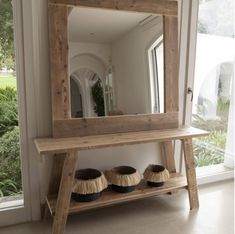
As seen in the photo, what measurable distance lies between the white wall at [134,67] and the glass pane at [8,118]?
28.1 inches

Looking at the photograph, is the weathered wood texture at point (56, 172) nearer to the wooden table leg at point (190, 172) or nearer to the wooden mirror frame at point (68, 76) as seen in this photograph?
the wooden mirror frame at point (68, 76)

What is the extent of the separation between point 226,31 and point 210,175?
136 centimetres

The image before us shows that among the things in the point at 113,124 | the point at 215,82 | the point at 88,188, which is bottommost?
the point at 88,188

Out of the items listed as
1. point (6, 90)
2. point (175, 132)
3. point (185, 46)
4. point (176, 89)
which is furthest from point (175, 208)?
point (6, 90)

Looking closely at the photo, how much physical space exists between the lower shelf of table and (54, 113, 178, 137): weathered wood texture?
0.44 metres

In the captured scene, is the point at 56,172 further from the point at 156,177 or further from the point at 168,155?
the point at 168,155

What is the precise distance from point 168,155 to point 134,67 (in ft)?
2.65

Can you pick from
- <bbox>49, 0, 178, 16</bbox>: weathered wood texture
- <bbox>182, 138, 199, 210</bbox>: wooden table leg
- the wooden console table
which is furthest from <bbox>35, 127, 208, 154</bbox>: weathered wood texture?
<bbox>49, 0, 178, 16</bbox>: weathered wood texture

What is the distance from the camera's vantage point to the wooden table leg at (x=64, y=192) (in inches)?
65.5

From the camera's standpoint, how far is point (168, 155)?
2.27 metres

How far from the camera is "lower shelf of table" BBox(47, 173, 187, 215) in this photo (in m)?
1.78

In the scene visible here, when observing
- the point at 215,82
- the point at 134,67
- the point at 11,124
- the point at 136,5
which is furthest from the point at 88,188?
the point at 215,82

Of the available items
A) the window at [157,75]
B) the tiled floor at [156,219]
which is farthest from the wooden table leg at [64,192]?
the window at [157,75]

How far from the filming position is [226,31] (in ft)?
8.06
